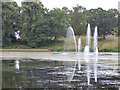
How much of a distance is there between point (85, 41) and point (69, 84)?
41.8 m

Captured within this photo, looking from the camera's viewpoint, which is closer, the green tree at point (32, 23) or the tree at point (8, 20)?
the green tree at point (32, 23)

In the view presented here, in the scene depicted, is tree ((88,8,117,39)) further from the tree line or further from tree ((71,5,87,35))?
the tree line

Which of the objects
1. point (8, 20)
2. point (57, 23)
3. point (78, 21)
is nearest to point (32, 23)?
point (8, 20)

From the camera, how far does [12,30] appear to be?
150ft

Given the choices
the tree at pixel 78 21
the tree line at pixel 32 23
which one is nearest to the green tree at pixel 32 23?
the tree line at pixel 32 23

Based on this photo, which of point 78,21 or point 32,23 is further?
point 78,21

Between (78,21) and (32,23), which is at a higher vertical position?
(78,21)

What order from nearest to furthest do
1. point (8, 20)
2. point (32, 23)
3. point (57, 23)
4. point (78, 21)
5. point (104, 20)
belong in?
point (57, 23), point (8, 20), point (32, 23), point (104, 20), point (78, 21)

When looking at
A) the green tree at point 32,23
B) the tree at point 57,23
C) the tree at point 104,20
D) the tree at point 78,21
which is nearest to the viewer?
the green tree at point 32,23

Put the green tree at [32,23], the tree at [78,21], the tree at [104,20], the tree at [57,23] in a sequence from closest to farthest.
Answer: the green tree at [32,23] → the tree at [57,23] → the tree at [104,20] → the tree at [78,21]

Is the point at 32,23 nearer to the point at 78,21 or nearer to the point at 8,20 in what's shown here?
the point at 8,20

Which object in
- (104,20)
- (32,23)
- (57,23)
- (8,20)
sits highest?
(104,20)

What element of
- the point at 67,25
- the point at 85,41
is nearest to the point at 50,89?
the point at 67,25

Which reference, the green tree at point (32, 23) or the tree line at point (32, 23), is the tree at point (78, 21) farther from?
the green tree at point (32, 23)
